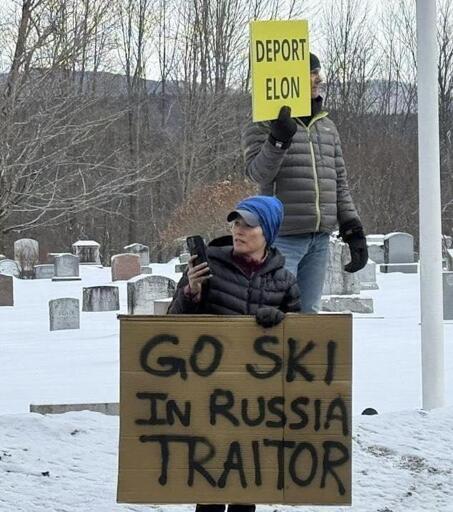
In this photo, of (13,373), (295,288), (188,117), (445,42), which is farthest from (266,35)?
(445,42)

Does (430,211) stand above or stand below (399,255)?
below

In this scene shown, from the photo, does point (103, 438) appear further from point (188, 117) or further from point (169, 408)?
point (188, 117)

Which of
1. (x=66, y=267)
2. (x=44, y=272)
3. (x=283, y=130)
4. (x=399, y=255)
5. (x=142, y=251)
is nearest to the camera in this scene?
(x=283, y=130)

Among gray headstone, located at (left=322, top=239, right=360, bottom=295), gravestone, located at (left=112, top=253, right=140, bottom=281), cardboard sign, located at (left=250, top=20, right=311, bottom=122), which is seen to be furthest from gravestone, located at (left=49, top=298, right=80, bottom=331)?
gravestone, located at (left=112, top=253, right=140, bottom=281)

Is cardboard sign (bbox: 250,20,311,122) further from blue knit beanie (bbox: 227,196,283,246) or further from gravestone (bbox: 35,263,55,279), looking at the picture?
gravestone (bbox: 35,263,55,279)

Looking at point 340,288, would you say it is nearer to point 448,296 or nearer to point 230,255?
point 448,296

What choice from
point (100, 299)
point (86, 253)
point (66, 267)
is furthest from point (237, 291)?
point (86, 253)

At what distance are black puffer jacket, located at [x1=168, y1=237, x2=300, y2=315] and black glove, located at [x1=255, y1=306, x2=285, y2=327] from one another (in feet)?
0.92

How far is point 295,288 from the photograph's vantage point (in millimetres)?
3713

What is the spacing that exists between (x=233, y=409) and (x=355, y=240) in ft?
5.69

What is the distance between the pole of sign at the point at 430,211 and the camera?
5941mm

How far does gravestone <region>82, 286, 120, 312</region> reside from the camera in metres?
17.2

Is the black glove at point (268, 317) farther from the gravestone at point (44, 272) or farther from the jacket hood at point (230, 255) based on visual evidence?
the gravestone at point (44, 272)

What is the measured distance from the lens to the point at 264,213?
11.9 ft
